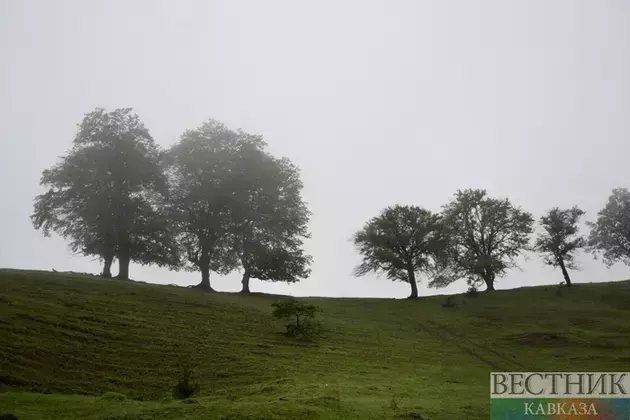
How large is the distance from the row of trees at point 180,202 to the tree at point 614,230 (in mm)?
38952

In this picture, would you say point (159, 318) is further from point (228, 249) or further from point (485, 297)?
point (485, 297)

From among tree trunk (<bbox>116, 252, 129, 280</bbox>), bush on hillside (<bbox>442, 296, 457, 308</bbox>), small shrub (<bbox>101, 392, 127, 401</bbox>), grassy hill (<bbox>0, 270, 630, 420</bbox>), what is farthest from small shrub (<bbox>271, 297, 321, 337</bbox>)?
bush on hillside (<bbox>442, 296, 457, 308</bbox>)

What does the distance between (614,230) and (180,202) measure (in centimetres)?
5291

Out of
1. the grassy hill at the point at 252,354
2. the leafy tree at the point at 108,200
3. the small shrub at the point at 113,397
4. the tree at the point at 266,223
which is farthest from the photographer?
the tree at the point at 266,223

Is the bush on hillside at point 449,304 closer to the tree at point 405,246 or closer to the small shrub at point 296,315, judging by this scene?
the tree at point 405,246

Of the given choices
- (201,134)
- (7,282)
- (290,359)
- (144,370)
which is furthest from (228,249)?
(144,370)

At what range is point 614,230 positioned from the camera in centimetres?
5541

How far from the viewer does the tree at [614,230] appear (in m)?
55.0

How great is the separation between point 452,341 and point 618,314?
58.7ft

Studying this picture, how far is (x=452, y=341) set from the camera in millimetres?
29062

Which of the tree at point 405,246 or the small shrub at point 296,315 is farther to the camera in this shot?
the tree at point 405,246

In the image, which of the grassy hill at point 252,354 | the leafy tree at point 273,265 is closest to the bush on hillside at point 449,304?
the grassy hill at point 252,354

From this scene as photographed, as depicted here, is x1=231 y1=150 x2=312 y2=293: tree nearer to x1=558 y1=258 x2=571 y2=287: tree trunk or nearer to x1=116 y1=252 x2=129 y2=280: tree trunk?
x1=116 y1=252 x2=129 y2=280: tree trunk

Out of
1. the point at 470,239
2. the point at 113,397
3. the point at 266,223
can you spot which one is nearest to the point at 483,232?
the point at 470,239
